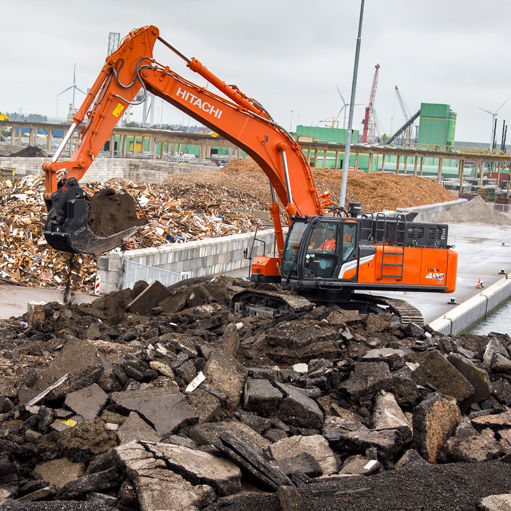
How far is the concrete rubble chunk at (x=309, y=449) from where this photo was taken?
697 centimetres

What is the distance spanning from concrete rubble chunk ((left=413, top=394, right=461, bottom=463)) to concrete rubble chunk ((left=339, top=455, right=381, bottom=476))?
0.73m

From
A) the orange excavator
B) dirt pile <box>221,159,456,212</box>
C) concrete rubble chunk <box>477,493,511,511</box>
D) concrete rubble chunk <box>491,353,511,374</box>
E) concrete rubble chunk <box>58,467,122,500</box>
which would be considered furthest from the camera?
dirt pile <box>221,159,456,212</box>

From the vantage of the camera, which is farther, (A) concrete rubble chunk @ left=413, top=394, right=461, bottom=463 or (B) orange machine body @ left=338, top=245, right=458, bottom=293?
(B) orange machine body @ left=338, top=245, right=458, bottom=293

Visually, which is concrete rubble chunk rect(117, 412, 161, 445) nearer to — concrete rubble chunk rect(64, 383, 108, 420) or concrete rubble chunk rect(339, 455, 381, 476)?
concrete rubble chunk rect(64, 383, 108, 420)

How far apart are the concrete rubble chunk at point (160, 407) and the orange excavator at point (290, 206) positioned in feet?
15.6

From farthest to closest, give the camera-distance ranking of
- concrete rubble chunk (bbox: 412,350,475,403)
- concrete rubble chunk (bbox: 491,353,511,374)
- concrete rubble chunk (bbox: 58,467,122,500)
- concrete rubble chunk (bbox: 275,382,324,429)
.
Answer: concrete rubble chunk (bbox: 491,353,511,374)
concrete rubble chunk (bbox: 412,350,475,403)
concrete rubble chunk (bbox: 275,382,324,429)
concrete rubble chunk (bbox: 58,467,122,500)

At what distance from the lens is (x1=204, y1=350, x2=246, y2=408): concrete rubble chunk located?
8.06 meters

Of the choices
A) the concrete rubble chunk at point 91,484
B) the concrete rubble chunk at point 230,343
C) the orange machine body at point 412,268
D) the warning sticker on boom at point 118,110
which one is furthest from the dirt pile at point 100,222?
the concrete rubble chunk at point 91,484

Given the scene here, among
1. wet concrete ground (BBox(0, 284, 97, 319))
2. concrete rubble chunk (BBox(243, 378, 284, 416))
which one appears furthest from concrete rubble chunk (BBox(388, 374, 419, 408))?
wet concrete ground (BBox(0, 284, 97, 319))

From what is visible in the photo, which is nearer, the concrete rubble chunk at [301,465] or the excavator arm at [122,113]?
the concrete rubble chunk at [301,465]

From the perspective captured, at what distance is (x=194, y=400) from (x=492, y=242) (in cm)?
3263

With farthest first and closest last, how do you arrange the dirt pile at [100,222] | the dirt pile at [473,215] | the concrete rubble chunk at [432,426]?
the dirt pile at [473,215]
the dirt pile at [100,222]
the concrete rubble chunk at [432,426]

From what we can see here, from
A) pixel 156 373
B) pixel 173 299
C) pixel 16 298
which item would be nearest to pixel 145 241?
pixel 16 298

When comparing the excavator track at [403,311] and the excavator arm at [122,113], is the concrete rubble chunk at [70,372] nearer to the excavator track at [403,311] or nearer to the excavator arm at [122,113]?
the excavator arm at [122,113]
